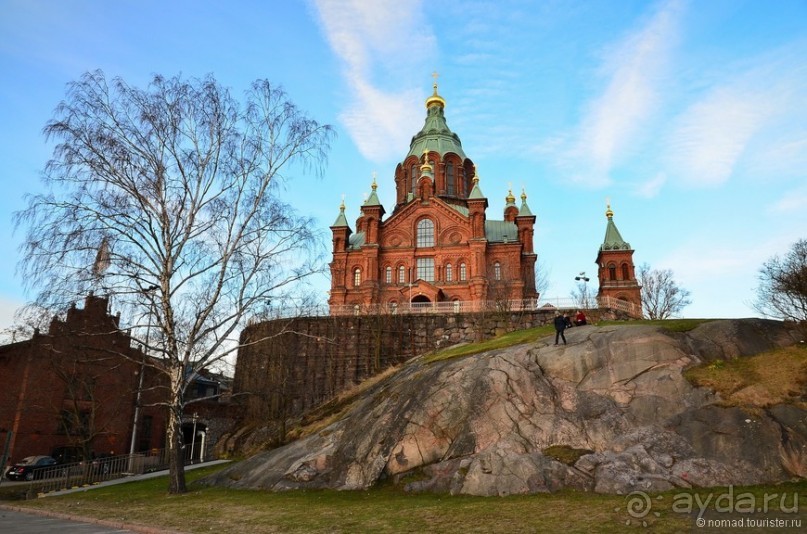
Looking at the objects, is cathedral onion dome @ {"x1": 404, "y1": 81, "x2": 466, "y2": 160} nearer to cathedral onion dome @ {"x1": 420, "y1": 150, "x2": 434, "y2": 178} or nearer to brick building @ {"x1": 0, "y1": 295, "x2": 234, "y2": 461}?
cathedral onion dome @ {"x1": 420, "y1": 150, "x2": 434, "y2": 178}

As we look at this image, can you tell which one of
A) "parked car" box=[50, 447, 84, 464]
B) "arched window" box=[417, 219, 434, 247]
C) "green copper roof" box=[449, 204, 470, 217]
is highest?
"green copper roof" box=[449, 204, 470, 217]

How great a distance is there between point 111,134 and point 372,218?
37.0 meters

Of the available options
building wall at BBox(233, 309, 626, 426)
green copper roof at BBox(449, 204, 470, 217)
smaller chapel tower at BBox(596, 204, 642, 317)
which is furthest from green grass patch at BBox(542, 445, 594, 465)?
smaller chapel tower at BBox(596, 204, 642, 317)

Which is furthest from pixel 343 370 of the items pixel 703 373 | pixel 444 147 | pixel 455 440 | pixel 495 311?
pixel 444 147

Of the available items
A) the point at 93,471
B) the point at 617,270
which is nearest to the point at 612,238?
the point at 617,270

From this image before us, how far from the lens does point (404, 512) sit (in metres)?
13.0

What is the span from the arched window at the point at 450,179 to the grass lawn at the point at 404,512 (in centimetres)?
5147

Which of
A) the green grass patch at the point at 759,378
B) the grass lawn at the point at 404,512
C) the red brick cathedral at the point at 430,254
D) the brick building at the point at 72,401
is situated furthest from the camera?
the red brick cathedral at the point at 430,254

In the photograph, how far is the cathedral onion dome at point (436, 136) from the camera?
67.0m

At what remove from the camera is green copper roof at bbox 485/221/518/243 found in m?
57.3

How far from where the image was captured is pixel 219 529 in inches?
478

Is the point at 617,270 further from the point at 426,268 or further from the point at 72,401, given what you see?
the point at 72,401

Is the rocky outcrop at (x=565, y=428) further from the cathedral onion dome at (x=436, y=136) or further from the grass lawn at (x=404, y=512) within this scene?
the cathedral onion dome at (x=436, y=136)

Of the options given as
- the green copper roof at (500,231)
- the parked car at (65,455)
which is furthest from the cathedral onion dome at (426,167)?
the parked car at (65,455)
